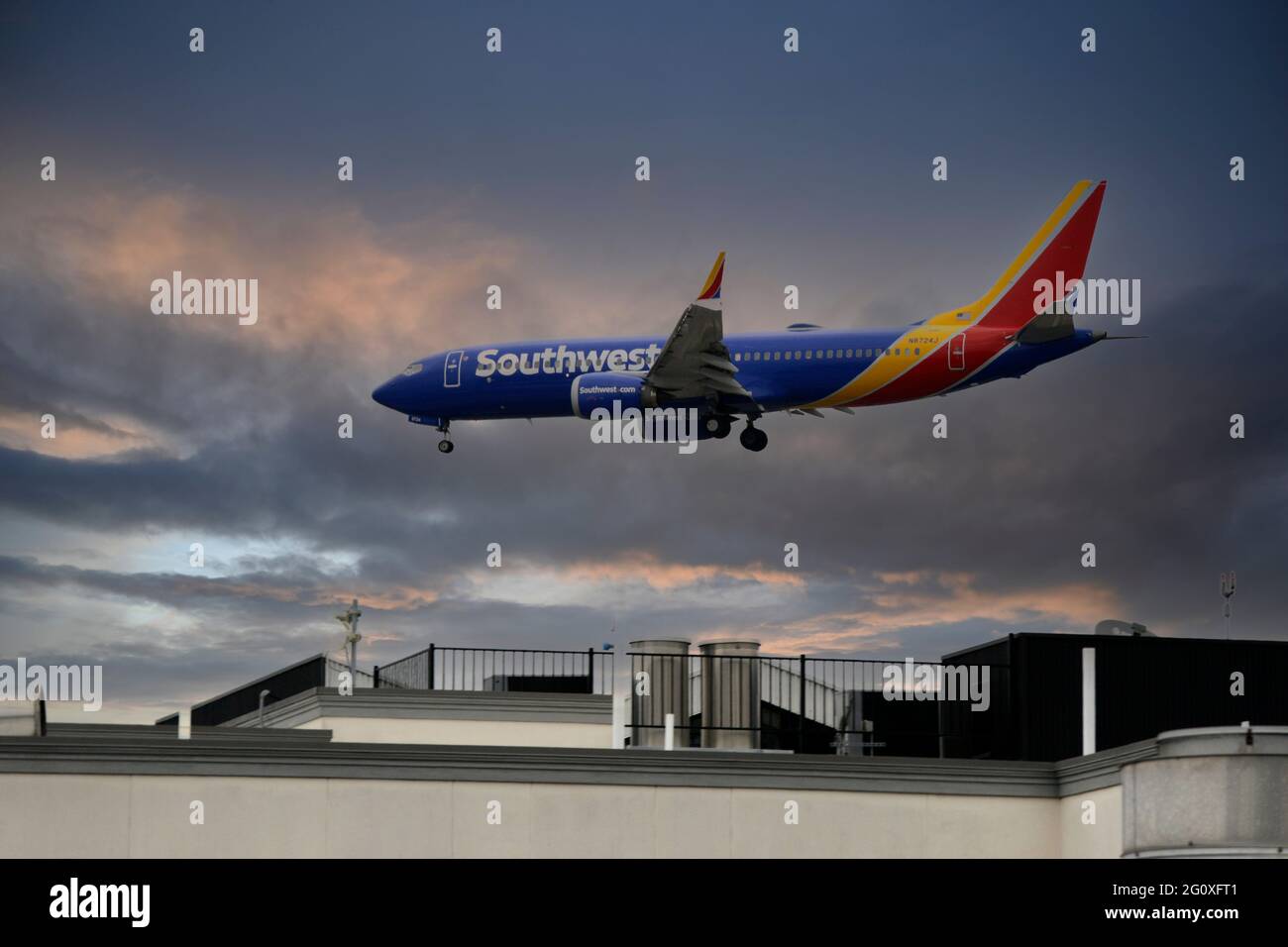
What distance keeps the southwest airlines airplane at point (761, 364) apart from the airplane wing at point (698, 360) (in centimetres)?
4

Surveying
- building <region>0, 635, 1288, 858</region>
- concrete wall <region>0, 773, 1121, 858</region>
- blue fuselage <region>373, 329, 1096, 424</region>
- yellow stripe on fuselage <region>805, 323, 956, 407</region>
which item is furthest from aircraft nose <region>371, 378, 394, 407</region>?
concrete wall <region>0, 773, 1121, 858</region>

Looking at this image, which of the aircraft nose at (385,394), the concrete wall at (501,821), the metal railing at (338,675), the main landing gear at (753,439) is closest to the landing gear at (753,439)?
the main landing gear at (753,439)

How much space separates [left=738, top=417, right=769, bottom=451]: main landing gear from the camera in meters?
60.3

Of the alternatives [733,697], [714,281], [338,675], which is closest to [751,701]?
[733,697]

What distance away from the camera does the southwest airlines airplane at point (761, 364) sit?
54.3 meters

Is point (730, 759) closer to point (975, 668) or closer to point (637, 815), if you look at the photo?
A: point (637, 815)

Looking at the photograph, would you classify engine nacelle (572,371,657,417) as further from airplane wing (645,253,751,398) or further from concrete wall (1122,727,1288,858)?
concrete wall (1122,727,1288,858)

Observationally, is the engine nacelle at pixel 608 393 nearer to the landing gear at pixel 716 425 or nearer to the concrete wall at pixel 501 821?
the landing gear at pixel 716 425

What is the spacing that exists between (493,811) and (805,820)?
4225 mm

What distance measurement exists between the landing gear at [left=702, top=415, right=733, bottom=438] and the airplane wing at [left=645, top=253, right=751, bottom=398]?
140cm

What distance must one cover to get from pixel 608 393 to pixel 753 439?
730cm

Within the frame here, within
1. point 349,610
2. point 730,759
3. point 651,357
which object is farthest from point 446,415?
point 730,759

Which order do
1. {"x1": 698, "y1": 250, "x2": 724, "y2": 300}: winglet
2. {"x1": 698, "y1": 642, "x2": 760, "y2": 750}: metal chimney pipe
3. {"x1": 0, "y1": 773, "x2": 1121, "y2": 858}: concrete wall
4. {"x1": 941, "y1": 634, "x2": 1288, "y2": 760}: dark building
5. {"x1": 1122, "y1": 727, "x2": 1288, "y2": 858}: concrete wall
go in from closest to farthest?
{"x1": 1122, "y1": 727, "x2": 1288, "y2": 858}: concrete wall < {"x1": 0, "y1": 773, "x2": 1121, "y2": 858}: concrete wall < {"x1": 698, "y1": 642, "x2": 760, "y2": 750}: metal chimney pipe < {"x1": 941, "y1": 634, "x2": 1288, "y2": 760}: dark building < {"x1": 698, "y1": 250, "x2": 724, "y2": 300}: winglet

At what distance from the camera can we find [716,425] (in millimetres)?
58875
